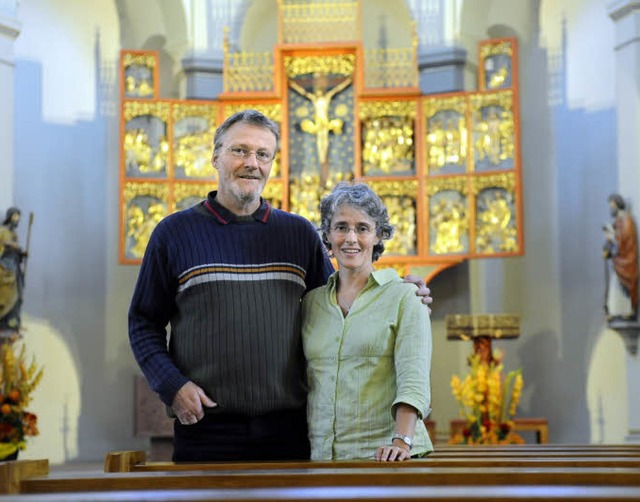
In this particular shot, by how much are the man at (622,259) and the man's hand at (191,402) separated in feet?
22.6

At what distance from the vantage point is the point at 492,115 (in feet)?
34.5

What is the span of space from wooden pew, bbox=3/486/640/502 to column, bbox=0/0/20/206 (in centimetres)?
858

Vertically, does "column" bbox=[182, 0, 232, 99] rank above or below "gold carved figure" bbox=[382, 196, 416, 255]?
above

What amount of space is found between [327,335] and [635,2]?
7.47 meters

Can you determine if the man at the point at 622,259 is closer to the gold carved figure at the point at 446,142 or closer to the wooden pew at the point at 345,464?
the gold carved figure at the point at 446,142

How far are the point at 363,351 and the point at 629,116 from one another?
738 cm

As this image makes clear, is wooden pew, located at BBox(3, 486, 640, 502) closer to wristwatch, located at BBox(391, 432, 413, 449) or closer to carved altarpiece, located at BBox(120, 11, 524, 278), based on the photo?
wristwatch, located at BBox(391, 432, 413, 449)

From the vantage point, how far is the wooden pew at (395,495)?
55.7 inches

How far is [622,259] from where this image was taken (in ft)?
30.3

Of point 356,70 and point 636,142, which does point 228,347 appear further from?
point 356,70

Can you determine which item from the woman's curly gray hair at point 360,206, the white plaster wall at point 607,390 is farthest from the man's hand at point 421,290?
the white plaster wall at point 607,390

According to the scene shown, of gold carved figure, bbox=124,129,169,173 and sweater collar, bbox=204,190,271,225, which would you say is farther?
gold carved figure, bbox=124,129,169,173

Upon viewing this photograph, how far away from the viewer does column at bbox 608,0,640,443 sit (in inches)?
368

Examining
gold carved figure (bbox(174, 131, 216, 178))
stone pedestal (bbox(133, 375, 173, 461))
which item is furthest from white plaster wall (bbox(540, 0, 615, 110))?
stone pedestal (bbox(133, 375, 173, 461))
